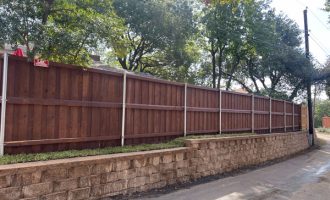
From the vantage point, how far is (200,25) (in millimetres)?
19078

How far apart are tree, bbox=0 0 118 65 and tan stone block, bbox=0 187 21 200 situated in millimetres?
2127

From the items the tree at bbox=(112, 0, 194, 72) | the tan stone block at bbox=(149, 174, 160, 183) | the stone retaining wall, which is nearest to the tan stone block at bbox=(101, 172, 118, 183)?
the stone retaining wall

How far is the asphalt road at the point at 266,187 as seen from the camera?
676 cm

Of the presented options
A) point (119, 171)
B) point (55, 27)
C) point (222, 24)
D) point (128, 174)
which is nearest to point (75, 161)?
point (119, 171)

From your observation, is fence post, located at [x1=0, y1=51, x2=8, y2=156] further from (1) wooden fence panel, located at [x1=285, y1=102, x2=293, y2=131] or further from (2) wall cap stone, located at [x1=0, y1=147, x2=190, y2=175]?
(1) wooden fence panel, located at [x1=285, y1=102, x2=293, y2=131]

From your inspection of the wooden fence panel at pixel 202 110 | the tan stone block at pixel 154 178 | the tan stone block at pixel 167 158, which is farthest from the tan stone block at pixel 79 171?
the wooden fence panel at pixel 202 110

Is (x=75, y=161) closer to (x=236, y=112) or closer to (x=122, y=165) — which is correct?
(x=122, y=165)

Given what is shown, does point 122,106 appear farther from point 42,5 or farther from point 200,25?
point 200,25

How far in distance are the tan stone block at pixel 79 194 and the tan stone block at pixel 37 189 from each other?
1.29 ft

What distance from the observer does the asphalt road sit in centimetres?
676

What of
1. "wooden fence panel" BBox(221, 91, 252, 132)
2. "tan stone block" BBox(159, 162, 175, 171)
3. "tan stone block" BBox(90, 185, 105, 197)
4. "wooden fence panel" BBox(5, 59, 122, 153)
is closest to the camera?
"wooden fence panel" BBox(5, 59, 122, 153)

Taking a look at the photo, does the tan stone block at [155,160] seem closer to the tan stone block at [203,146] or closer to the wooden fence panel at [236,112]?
the tan stone block at [203,146]

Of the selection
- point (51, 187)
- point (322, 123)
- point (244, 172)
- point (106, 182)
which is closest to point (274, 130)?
point (244, 172)

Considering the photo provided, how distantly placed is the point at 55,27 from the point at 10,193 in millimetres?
2923
